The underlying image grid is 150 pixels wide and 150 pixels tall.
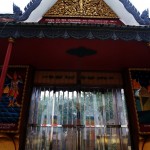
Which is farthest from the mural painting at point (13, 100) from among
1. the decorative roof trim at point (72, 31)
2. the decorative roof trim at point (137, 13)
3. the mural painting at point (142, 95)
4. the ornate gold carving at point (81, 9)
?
the decorative roof trim at point (137, 13)

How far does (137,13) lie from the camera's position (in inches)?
243

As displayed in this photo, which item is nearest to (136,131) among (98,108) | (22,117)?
(98,108)

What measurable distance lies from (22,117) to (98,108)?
88.2 inches

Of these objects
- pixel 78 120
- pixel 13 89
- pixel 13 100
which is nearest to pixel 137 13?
pixel 78 120

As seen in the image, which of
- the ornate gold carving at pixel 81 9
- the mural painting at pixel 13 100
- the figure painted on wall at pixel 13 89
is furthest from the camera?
the ornate gold carving at pixel 81 9

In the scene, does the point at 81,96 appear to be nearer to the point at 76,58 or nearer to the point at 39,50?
the point at 76,58

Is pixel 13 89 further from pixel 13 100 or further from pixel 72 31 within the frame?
pixel 72 31

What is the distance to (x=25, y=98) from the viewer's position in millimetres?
6152

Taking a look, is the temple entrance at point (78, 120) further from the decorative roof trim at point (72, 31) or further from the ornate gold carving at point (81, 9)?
the ornate gold carving at point (81, 9)

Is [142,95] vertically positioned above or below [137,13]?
below

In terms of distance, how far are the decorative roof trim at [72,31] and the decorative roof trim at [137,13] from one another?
1097 millimetres

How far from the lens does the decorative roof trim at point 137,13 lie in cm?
602

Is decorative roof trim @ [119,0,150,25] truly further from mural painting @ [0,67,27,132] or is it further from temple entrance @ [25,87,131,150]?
mural painting @ [0,67,27,132]

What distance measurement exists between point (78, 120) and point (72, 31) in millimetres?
2672
